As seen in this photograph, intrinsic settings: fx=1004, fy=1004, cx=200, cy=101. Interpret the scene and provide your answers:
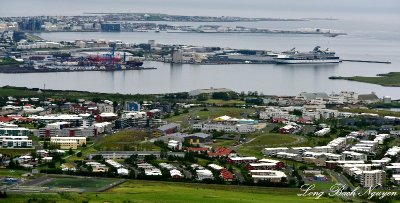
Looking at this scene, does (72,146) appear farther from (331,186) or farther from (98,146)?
(331,186)

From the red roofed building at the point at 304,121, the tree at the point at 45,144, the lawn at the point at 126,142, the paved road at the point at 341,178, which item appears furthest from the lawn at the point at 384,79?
the tree at the point at 45,144

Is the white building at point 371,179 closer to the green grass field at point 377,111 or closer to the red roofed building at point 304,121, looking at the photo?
the red roofed building at point 304,121

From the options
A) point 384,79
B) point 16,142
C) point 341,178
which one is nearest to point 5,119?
point 16,142

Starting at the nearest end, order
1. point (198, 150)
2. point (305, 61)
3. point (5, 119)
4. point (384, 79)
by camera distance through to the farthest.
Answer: point (198, 150)
point (5, 119)
point (384, 79)
point (305, 61)

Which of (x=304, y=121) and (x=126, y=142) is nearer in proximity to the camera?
(x=126, y=142)

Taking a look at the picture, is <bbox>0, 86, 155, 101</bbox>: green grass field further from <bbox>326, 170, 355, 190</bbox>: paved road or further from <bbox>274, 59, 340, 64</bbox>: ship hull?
<bbox>274, 59, 340, 64</bbox>: ship hull

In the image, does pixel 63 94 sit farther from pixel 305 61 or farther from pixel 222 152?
pixel 305 61
